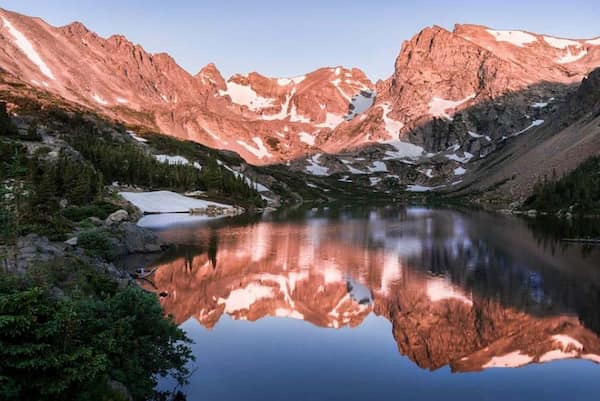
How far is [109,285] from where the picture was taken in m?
24.7

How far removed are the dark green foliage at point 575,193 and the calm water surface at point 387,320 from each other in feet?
202

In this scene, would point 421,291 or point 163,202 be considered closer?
point 421,291

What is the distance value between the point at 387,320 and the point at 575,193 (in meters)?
107

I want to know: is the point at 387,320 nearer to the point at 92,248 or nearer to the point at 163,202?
the point at 92,248

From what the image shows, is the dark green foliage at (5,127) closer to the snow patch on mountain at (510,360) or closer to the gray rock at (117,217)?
the gray rock at (117,217)

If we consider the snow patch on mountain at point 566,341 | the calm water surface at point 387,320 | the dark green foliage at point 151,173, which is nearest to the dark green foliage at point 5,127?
the dark green foliage at point 151,173

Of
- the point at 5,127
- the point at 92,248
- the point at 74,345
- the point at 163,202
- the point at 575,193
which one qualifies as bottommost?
the point at 92,248

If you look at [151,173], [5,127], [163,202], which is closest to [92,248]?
[163,202]

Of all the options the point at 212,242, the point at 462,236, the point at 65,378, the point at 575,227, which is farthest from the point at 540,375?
the point at 575,227

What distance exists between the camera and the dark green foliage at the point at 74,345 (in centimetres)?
1176

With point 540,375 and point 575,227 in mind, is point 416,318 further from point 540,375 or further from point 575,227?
point 575,227

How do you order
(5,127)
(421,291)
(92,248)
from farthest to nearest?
(5,127) → (92,248) → (421,291)

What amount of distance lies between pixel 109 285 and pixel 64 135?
14463cm

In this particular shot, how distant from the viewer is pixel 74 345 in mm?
13469
